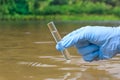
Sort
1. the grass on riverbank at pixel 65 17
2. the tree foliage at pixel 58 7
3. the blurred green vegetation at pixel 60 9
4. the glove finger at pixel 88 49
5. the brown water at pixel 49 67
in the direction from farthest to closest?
the tree foliage at pixel 58 7
the blurred green vegetation at pixel 60 9
the grass on riverbank at pixel 65 17
the brown water at pixel 49 67
the glove finger at pixel 88 49

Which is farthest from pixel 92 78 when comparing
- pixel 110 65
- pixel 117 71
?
pixel 110 65

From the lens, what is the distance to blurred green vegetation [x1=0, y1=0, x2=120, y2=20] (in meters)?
41.3

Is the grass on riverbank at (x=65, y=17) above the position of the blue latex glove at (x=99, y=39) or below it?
below

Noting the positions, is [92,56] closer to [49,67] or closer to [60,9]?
[49,67]

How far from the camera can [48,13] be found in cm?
4419

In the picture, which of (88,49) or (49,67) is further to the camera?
(49,67)

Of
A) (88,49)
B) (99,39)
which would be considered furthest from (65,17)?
(99,39)

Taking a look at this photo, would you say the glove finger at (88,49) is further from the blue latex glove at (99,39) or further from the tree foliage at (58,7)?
the tree foliage at (58,7)

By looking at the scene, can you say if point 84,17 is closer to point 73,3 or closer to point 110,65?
point 73,3

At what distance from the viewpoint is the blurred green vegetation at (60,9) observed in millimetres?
41281

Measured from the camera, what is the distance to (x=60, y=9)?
45.5 metres

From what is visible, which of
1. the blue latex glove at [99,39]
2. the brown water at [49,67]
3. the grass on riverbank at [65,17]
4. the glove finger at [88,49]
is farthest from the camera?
the grass on riverbank at [65,17]

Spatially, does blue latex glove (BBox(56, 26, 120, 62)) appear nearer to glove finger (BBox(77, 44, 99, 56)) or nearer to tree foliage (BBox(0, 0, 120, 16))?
glove finger (BBox(77, 44, 99, 56))

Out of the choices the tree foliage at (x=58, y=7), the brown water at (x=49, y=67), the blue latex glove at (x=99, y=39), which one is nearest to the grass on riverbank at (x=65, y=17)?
the tree foliage at (x=58, y=7)
